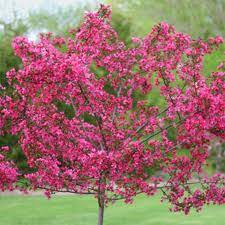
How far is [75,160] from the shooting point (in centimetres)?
736

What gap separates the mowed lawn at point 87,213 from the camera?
12719 millimetres

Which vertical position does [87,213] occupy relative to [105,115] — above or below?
above

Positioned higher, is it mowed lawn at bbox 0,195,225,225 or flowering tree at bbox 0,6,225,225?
mowed lawn at bbox 0,195,225,225

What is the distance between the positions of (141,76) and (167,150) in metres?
1.12

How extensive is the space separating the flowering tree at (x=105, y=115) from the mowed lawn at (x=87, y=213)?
535cm

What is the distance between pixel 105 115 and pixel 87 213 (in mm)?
7108

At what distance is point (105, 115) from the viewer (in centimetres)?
721

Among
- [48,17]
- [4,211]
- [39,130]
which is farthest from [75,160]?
[48,17]

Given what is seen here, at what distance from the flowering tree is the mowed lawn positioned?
5.35 metres

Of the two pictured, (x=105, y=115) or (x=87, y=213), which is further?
(x=87, y=213)

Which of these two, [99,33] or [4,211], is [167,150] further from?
[4,211]

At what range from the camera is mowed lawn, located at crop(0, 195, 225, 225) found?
41.7ft

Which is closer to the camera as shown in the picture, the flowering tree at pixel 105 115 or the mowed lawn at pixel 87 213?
the flowering tree at pixel 105 115

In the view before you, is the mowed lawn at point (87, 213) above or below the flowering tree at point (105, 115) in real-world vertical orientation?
above
